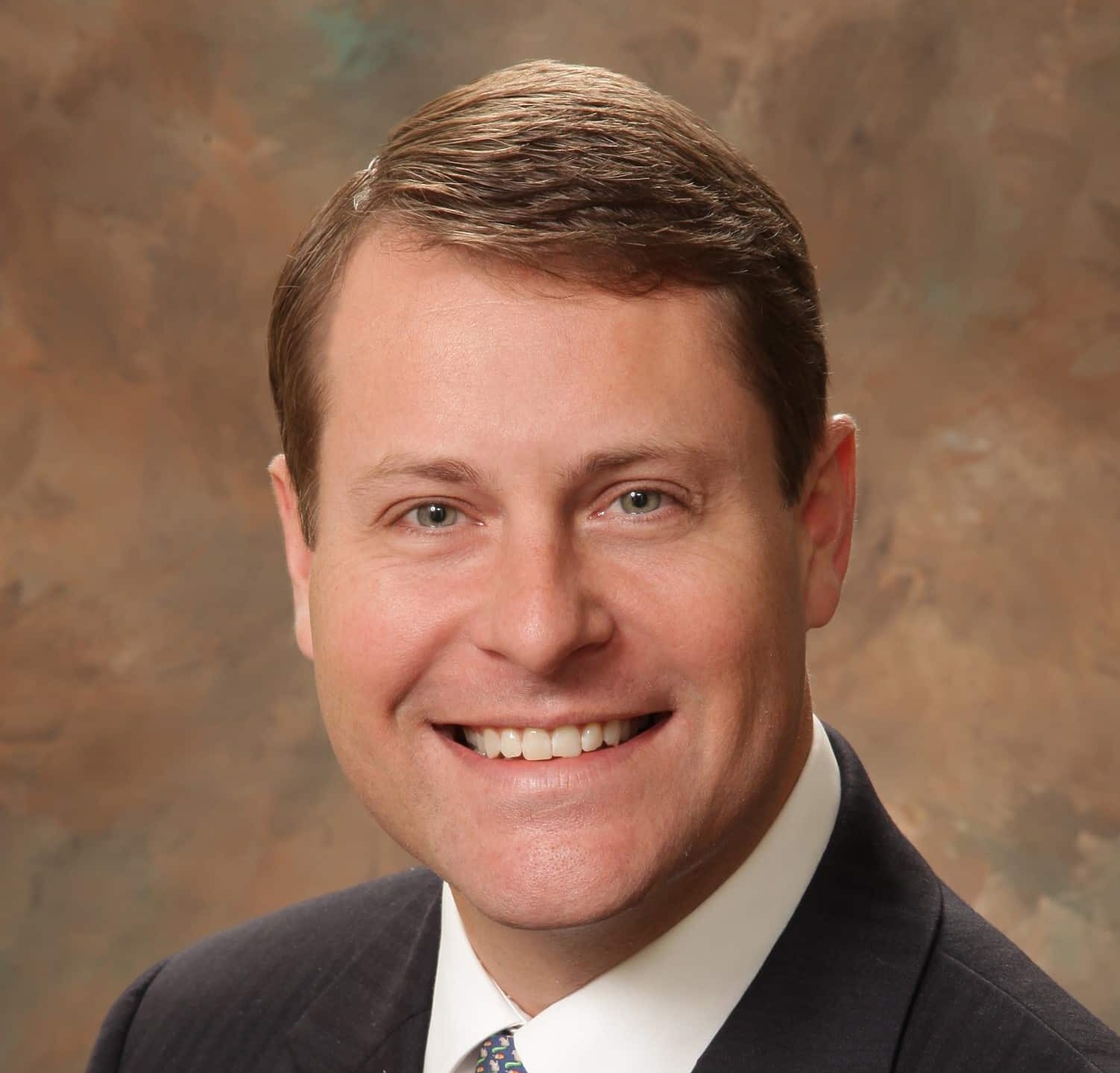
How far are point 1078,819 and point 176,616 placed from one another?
256 cm

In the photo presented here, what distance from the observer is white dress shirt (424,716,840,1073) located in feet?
8.63

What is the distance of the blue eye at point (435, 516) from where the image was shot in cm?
257

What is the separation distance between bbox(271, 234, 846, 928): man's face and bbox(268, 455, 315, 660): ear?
24 cm

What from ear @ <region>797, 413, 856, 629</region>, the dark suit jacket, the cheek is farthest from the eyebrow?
the dark suit jacket

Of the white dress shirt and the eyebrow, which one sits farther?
the white dress shirt

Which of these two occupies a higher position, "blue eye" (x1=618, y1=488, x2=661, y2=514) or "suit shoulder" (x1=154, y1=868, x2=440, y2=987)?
"blue eye" (x1=618, y1=488, x2=661, y2=514)

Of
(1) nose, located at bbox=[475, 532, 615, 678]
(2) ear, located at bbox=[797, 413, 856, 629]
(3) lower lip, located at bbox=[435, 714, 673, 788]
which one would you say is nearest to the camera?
(1) nose, located at bbox=[475, 532, 615, 678]

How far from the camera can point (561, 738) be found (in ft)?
8.45

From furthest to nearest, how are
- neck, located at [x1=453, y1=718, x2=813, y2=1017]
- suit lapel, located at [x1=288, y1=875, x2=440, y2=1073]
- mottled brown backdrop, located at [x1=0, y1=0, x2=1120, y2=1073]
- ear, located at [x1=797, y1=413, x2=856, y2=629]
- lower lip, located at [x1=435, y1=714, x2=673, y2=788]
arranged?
mottled brown backdrop, located at [x1=0, y1=0, x2=1120, y2=1073] < suit lapel, located at [x1=288, y1=875, x2=440, y2=1073] < ear, located at [x1=797, y1=413, x2=856, y2=629] < neck, located at [x1=453, y1=718, x2=813, y2=1017] < lower lip, located at [x1=435, y1=714, x2=673, y2=788]

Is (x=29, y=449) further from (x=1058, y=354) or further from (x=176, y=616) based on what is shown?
(x=1058, y=354)

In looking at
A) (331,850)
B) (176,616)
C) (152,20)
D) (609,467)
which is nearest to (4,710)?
(176,616)

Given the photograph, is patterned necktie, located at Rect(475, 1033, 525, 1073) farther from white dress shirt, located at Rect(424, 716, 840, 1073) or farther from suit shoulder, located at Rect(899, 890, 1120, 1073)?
suit shoulder, located at Rect(899, 890, 1120, 1073)

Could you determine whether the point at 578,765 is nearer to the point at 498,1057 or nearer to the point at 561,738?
the point at 561,738

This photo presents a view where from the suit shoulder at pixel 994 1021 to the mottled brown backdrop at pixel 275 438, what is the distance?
2.54m
